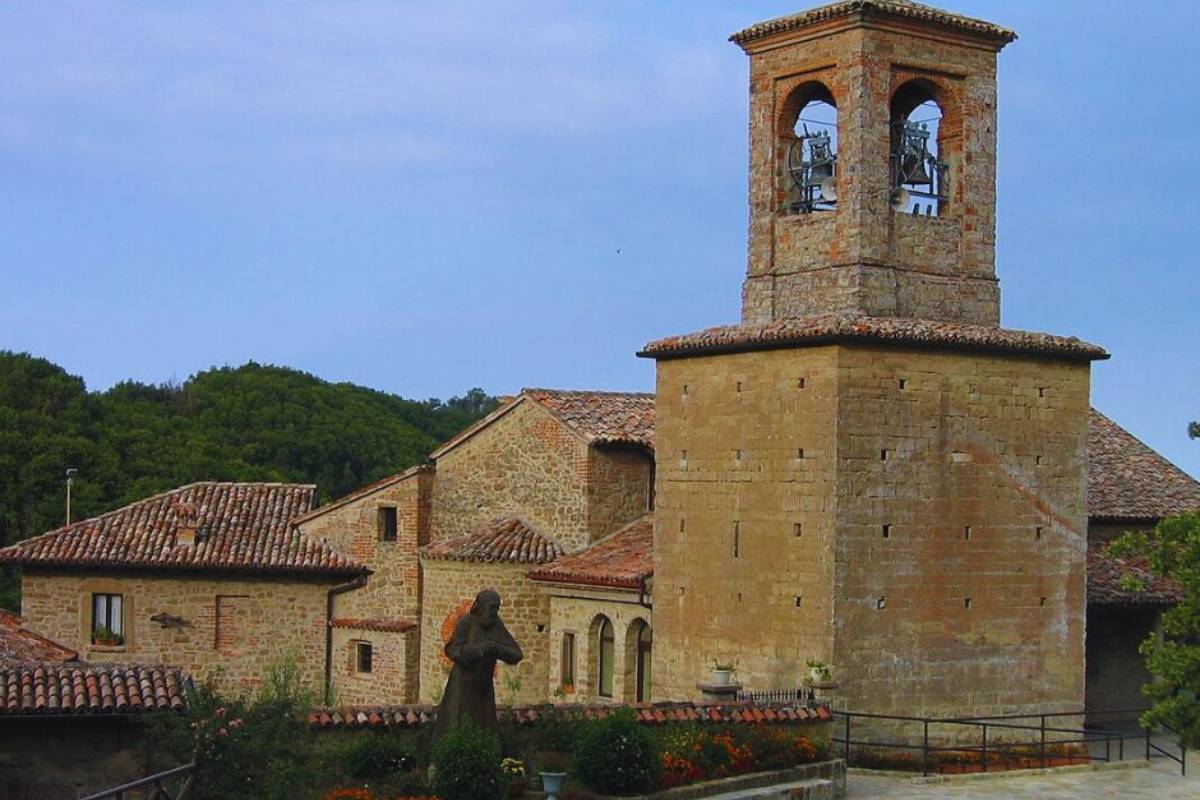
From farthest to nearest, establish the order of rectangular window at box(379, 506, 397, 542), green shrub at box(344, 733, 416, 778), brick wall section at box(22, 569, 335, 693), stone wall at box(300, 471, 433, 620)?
rectangular window at box(379, 506, 397, 542), brick wall section at box(22, 569, 335, 693), stone wall at box(300, 471, 433, 620), green shrub at box(344, 733, 416, 778)

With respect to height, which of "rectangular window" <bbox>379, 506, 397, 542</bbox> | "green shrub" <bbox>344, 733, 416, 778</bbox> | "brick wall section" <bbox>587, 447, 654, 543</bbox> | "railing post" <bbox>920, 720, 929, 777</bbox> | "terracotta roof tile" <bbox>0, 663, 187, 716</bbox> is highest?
"brick wall section" <bbox>587, 447, 654, 543</bbox>

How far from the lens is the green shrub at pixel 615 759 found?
69.8ft

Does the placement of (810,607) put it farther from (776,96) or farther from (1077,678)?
(776,96)

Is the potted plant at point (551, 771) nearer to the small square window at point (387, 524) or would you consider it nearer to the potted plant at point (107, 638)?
the small square window at point (387, 524)

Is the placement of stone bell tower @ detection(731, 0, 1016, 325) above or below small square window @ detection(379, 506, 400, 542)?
above

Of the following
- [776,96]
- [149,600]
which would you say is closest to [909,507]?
[776,96]

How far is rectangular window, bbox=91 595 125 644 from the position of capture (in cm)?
3819

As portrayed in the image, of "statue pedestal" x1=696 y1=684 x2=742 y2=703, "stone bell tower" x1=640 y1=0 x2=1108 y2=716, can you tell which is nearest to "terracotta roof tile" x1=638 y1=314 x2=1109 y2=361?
"stone bell tower" x1=640 y1=0 x2=1108 y2=716

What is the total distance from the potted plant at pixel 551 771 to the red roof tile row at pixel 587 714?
0.73 metres

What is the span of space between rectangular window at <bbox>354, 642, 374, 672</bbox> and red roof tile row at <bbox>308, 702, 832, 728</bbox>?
1439 cm

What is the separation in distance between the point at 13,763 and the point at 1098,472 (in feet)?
74.3

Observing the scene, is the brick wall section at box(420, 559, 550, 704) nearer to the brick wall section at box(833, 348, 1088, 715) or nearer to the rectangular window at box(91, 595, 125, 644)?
the rectangular window at box(91, 595, 125, 644)

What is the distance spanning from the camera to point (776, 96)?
95.2 ft

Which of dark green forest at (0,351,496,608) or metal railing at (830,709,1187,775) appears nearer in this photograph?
metal railing at (830,709,1187,775)
